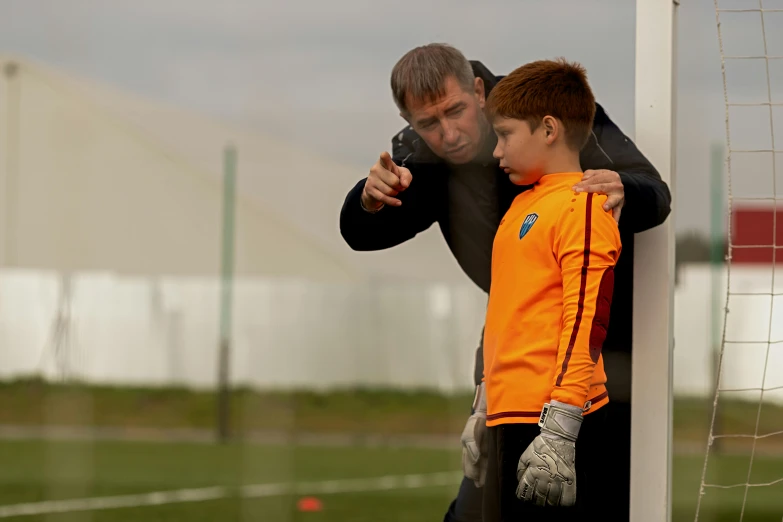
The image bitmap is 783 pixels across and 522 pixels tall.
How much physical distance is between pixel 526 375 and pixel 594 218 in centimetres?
27

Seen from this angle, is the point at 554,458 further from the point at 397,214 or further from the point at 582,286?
the point at 397,214

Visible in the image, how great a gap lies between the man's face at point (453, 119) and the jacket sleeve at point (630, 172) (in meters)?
0.20

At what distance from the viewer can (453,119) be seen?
1.89 meters

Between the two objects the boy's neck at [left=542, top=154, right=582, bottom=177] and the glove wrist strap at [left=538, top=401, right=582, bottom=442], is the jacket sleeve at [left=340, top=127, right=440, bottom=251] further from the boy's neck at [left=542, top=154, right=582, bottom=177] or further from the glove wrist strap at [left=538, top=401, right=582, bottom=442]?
the glove wrist strap at [left=538, top=401, right=582, bottom=442]

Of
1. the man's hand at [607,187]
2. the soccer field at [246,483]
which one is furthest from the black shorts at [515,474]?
the soccer field at [246,483]

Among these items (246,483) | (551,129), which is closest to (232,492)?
(246,483)

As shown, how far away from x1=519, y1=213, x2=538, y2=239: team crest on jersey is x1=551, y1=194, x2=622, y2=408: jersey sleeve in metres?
0.06

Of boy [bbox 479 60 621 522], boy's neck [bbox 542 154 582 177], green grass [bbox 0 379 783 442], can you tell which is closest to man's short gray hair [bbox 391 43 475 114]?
boy [bbox 479 60 621 522]

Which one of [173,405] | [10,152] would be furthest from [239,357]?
[10,152]

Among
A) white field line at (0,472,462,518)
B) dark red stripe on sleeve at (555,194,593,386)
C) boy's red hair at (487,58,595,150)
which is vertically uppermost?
boy's red hair at (487,58,595,150)

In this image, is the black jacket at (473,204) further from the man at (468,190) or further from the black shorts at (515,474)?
the black shorts at (515,474)

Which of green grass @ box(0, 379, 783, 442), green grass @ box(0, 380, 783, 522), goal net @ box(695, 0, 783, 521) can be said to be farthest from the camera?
green grass @ box(0, 379, 783, 442)

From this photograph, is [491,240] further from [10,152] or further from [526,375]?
[10,152]

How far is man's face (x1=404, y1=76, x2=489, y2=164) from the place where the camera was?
1882 mm
